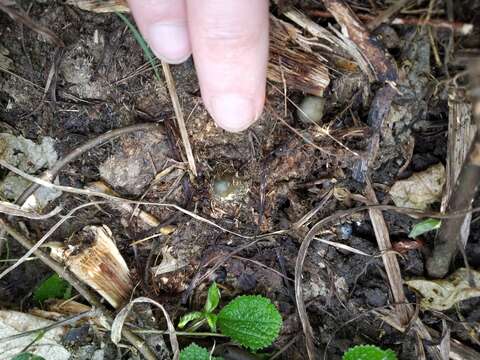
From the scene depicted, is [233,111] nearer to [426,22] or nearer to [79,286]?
[426,22]

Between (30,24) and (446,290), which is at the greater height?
(30,24)

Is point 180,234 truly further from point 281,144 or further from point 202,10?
point 202,10

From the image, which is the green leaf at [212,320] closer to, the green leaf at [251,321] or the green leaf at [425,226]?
the green leaf at [251,321]

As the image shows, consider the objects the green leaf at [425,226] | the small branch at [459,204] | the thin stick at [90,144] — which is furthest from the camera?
the thin stick at [90,144]

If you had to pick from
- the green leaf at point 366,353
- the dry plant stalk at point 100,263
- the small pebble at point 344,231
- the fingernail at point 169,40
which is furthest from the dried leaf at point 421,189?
the dry plant stalk at point 100,263

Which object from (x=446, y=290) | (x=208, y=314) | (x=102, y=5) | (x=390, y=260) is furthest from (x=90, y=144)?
(x=446, y=290)

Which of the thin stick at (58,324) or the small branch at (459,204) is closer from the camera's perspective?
the small branch at (459,204)

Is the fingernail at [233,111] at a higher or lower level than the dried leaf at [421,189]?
higher
